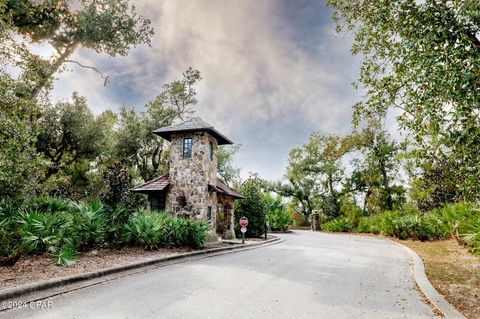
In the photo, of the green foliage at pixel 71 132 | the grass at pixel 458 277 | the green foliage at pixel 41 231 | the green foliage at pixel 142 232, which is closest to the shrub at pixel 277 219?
the green foliage at pixel 71 132

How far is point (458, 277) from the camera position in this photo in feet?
22.9

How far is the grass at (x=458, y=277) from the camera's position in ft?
16.3

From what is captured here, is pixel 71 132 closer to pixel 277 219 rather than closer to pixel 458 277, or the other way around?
pixel 277 219

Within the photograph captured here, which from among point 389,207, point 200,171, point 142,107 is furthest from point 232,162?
point 200,171

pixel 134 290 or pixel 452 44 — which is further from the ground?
pixel 452 44

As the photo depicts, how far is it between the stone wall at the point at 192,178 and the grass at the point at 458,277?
35.9ft

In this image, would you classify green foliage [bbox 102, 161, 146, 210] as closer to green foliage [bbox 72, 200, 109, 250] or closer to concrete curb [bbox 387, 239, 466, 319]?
green foliage [bbox 72, 200, 109, 250]

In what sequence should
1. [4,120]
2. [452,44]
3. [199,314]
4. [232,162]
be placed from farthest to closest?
[232,162] < [4,120] < [452,44] < [199,314]

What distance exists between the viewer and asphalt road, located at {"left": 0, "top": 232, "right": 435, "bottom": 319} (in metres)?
4.41

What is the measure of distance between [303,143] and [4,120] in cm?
3656

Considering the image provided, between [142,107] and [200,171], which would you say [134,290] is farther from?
[142,107]

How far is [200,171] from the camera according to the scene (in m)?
16.4

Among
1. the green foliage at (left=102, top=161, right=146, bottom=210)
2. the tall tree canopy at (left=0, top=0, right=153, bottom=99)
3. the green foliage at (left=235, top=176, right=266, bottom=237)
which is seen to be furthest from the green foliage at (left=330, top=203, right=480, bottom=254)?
the tall tree canopy at (left=0, top=0, right=153, bottom=99)

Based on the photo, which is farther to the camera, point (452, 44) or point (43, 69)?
point (43, 69)
